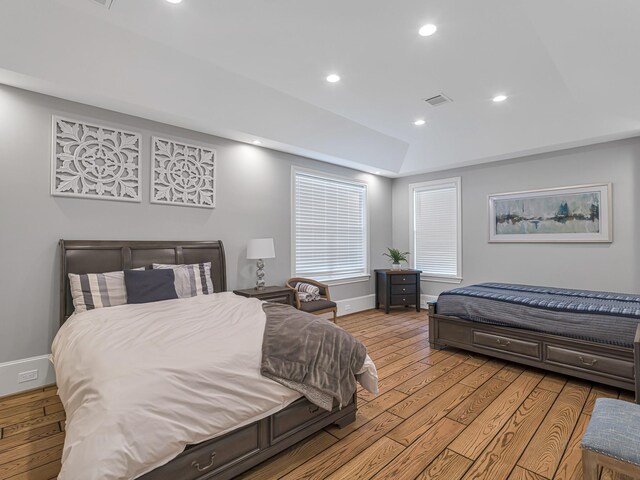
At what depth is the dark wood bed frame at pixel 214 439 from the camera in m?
1.62

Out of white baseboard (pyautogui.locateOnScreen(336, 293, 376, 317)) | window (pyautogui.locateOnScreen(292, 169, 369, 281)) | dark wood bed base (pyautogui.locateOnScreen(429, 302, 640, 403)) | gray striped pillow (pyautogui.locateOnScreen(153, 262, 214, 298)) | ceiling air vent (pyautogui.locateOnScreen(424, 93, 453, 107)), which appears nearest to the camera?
dark wood bed base (pyautogui.locateOnScreen(429, 302, 640, 403))

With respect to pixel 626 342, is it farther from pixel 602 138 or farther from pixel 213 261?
pixel 213 261

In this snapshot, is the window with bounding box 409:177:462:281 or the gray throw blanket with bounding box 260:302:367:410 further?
the window with bounding box 409:177:462:281

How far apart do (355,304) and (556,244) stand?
10.4ft

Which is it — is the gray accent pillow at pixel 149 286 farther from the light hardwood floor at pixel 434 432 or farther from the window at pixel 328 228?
the window at pixel 328 228

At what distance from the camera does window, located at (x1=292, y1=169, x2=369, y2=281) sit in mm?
5105

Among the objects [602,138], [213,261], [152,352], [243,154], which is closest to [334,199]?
[243,154]

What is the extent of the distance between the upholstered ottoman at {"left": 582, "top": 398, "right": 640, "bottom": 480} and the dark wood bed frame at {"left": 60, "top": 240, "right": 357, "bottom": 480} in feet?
4.38

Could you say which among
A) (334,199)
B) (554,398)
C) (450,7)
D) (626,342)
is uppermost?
(450,7)

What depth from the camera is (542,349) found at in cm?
320

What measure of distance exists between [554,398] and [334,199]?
390 cm

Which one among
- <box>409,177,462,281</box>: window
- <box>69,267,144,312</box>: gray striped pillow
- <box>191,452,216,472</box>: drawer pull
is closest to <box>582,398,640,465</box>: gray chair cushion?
<box>191,452,216,472</box>: drawer pull

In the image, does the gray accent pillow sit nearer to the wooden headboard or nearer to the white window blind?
the wooden headboard

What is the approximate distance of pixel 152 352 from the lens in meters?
1.76
